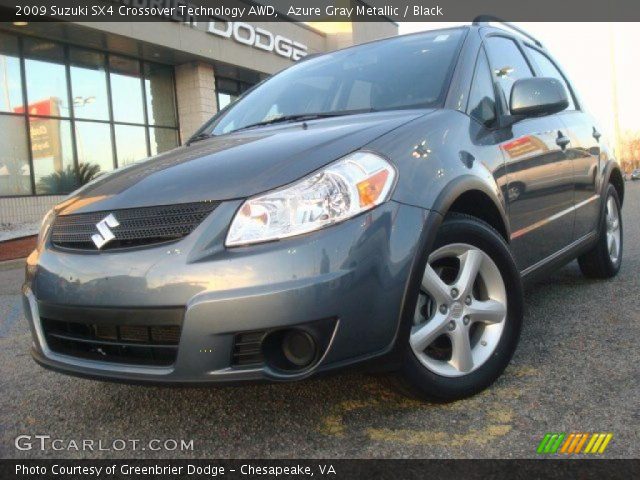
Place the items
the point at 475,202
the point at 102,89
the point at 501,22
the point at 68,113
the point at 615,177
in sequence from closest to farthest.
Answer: the point at 475,202
the point at 501,22
the point at 615,177
the point at 68,113
the point at 102,89

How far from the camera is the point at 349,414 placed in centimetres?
219

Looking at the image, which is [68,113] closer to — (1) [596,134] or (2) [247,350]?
(1) [596,134]

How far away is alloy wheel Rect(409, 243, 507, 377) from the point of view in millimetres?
2137

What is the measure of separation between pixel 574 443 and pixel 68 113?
14.5 m

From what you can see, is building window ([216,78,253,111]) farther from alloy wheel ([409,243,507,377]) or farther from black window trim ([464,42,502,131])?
alloy wheel ([409,243,507,377])

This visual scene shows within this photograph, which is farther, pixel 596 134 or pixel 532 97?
pixel 596 134

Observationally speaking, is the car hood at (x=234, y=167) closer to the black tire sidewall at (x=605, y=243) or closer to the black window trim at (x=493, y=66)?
the black window trim at (x=493, y=66)

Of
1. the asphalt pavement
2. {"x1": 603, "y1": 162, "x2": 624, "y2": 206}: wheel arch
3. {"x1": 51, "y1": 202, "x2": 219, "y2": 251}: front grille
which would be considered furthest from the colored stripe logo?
{"x1": 603, "y1": 162, "x2": 624, "y2": 206}: wheel arch

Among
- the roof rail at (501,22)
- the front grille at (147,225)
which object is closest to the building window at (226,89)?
the roof rail at (501,22)

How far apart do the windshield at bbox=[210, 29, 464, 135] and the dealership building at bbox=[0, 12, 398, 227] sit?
35.6 feet

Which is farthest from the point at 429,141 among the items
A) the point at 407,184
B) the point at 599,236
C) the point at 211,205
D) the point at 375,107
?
the point at 599,236

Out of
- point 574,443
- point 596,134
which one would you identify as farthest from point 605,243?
point 574,443
